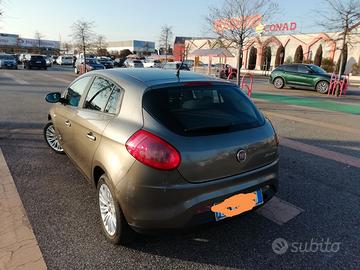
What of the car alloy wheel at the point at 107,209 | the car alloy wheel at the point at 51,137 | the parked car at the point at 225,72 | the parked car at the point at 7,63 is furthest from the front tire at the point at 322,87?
the parked car at the point at 7,63

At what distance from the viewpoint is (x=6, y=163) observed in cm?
495

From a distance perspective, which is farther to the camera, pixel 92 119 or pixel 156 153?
pixel 92 119

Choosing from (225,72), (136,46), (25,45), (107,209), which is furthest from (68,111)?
(136,46)

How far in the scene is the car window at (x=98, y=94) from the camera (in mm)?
3332

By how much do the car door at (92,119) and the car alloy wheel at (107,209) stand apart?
34 cm

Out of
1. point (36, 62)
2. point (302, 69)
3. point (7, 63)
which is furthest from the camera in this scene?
point (36, 62)

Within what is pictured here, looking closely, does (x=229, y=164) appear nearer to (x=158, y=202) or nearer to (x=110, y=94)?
(x=158, y=202)

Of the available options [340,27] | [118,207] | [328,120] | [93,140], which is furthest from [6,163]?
[340,27]

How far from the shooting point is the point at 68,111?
4137 mm

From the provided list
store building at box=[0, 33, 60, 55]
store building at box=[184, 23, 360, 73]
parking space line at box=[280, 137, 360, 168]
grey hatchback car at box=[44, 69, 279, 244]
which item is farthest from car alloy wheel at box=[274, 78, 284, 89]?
Result: store building at box=[0, 33, 60, 55]

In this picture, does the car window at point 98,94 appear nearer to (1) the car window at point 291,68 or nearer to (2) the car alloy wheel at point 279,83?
(1) the car window at point 291,68

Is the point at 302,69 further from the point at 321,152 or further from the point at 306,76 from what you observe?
the point at 321,152

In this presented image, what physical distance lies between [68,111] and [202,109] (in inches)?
78.8

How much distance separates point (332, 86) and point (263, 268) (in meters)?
16.4
